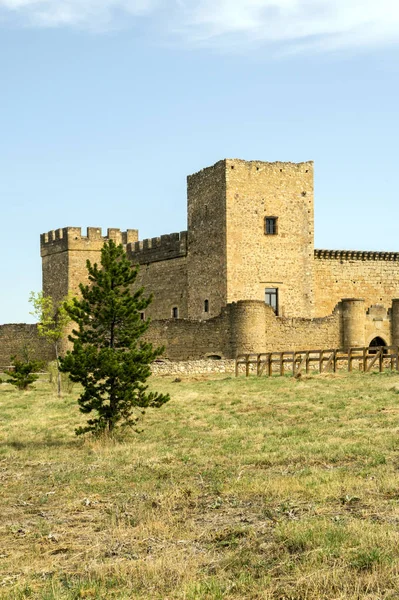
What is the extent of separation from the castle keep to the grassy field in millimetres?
15162

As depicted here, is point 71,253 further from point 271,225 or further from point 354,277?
point 354,277

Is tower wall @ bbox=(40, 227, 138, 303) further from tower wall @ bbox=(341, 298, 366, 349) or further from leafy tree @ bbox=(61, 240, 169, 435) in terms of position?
leafy tree @ bbox=(61, 240, 169, 435)

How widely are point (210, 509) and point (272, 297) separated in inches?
1034

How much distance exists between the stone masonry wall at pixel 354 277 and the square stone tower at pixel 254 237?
103 cm

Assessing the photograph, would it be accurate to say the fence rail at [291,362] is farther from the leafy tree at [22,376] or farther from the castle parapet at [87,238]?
the castle parapet at [87,238]

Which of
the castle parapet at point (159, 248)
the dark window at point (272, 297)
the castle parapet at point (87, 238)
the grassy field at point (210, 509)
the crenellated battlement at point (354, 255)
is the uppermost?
the castle parapet at point (87, 238)

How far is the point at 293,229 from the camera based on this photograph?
36.5m

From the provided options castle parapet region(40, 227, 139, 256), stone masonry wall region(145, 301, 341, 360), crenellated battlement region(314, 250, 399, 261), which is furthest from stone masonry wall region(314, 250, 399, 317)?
castle parapet region(40, 227, 139, 256)

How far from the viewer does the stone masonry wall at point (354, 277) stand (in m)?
37.6

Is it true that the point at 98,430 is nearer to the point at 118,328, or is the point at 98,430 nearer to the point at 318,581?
the point at 118,328

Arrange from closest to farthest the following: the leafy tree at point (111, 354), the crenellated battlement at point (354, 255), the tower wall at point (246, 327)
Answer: the leafy tree at point (111, 354)
the tower wall at point (246, 327)
the crenellated battlement at point (354, 255)

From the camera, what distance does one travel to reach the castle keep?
113 ft

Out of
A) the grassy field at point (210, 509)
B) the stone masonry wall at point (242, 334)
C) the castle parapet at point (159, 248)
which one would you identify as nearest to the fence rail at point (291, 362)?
the stone masonry wall at point (242, 334)

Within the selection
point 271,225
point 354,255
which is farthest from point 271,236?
point 354,255
